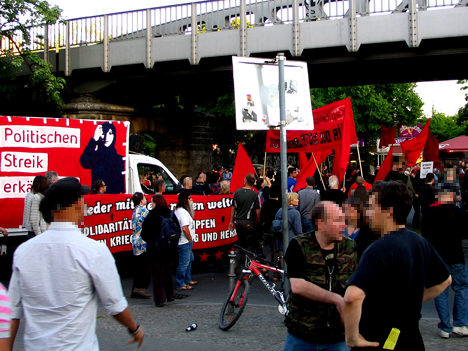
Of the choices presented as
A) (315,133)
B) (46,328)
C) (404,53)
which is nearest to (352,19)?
(404,53)

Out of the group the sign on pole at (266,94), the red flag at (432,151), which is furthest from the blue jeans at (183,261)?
the red flag at (432,151)

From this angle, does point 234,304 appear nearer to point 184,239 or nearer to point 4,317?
point 184,239

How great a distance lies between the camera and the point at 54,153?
9.77 meters

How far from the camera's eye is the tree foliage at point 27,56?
14719 mm

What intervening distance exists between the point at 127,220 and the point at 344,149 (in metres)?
4.39

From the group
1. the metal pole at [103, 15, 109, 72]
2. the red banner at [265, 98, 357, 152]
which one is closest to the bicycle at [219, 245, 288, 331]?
the red banner at [265, 98, 357, 152]

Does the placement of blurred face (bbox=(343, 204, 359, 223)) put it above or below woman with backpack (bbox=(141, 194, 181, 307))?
above

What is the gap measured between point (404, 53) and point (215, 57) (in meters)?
Result: 5.05

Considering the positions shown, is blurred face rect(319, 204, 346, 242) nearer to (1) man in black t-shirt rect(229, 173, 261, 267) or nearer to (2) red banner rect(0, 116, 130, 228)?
(1) man in black t-shirt rect(229, 173, 261, 267)

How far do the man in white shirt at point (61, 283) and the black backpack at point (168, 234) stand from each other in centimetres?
501

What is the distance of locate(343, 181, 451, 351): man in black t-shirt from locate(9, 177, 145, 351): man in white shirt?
127 cm

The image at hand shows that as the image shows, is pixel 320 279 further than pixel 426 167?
No

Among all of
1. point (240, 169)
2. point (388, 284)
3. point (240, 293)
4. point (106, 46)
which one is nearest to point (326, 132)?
point (240, 169)

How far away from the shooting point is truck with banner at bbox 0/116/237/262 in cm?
928
